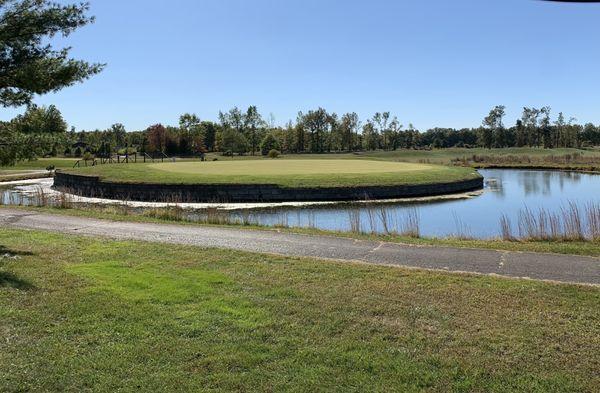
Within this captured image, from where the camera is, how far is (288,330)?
5793mm

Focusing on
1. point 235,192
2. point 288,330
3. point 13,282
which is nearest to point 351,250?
point 288,330

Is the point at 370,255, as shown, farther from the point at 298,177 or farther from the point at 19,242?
the point at 298,177

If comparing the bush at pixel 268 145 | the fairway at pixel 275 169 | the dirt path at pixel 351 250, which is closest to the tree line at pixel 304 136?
the bush at pixel 268 145

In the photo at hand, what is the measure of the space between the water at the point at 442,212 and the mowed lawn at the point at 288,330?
864cm

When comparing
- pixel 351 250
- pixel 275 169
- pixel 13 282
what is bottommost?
pixel 351 250

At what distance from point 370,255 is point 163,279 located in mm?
4239

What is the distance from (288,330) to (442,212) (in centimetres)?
2243

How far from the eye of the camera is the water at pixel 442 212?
20125mm

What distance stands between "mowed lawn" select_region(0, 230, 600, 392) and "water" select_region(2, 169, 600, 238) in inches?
340

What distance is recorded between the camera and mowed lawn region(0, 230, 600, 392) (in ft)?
15.2

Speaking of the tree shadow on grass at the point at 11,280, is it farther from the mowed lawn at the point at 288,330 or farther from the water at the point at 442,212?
the water at the point at 442,212

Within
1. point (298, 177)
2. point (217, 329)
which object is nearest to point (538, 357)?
point (217, 329)

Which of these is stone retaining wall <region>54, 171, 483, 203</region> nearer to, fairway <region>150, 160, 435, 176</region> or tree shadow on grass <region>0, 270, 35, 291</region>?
fairway <region>150, 160, 435, 176</region>

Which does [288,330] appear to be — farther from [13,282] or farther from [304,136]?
[304,136]
